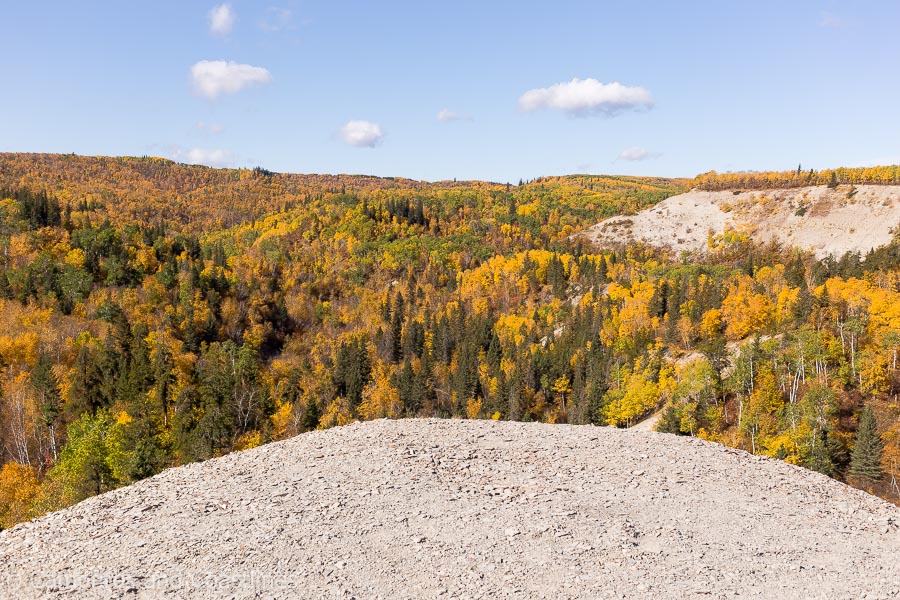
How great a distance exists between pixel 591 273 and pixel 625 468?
455ft

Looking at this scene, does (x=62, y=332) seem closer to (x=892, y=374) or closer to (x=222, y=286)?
(x=222, y=286)

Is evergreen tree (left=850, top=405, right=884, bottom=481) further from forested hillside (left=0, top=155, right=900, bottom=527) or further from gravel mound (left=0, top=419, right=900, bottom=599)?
gravel mound (left=0, top=419, right=900, bottom=599)

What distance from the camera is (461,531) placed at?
722 inches

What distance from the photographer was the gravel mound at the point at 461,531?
1561 cm

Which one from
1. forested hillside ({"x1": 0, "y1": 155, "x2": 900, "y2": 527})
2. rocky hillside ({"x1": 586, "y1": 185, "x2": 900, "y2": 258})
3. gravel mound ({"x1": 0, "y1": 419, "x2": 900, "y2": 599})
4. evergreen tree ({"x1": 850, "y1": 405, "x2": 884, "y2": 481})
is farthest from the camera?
rocky hillside ({"x1": 586, "y1": 185, "x2": 900, "y2": 258})

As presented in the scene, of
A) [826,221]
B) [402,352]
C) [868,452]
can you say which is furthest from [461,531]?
[826,221]

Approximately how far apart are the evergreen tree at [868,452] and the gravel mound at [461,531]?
30.4 metres

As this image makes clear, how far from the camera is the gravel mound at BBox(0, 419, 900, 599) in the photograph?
51.2ft

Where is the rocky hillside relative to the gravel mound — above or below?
above

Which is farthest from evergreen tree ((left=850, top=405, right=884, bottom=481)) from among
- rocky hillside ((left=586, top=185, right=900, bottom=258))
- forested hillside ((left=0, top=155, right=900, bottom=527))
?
rocky hillside ((left=586, top=185, right=900, bottom=258))

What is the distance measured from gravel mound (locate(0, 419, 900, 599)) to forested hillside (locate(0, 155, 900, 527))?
22687 mm

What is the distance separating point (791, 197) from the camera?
648ft

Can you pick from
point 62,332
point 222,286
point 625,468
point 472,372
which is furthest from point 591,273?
point 625,468

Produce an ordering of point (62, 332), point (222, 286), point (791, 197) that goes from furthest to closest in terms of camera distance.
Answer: point (791, 197) → point (222, 286) → point (62, 332)
